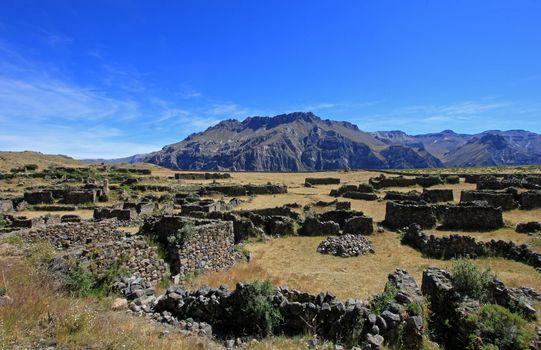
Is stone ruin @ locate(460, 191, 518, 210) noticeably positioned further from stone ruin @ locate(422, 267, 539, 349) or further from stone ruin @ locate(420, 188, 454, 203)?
stone ruin @ locate(422, 267, 539, 349)

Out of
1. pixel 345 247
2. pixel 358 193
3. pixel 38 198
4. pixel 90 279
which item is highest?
pixel 90 279

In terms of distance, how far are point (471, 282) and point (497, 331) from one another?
6.59 ft

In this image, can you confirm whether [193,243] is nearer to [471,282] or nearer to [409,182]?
[471,282]

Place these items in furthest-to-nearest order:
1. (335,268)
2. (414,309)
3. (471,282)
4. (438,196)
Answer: (438,196) < (335,268) < (471,282) < (414,309)

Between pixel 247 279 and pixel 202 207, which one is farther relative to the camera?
pixel 202 207

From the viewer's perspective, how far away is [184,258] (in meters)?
13.6

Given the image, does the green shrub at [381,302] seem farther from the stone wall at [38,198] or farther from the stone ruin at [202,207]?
the stone wall at [38,198]

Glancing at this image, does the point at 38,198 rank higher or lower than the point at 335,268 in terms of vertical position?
higher

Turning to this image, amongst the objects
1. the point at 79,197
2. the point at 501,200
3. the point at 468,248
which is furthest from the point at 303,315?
the point at 79,197

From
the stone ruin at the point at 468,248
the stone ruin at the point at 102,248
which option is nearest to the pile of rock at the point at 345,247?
the stone ruin at the point at 468,248

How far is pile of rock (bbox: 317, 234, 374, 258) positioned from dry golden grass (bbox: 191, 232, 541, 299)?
Answer: 0.48m

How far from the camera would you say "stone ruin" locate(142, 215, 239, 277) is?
535 inches

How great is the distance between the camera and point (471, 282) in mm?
9312

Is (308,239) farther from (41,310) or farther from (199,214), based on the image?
(41,310)
